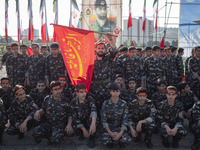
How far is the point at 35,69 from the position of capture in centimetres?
536

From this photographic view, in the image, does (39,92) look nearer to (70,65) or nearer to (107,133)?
(70,65)

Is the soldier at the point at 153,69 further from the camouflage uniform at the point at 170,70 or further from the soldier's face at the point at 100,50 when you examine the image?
the soldier's face at the point at 100,50

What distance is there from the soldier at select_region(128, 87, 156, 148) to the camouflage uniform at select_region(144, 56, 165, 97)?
1824 millimetres

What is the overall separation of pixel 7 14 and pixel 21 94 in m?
8.30

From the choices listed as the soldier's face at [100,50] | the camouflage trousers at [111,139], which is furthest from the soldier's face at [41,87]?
the camouflage trousers at [111,139]

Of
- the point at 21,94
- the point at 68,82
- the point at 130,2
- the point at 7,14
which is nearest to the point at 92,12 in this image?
the point at 130,2

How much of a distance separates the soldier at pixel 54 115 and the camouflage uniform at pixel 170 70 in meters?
3.90

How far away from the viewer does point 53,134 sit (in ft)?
11.6

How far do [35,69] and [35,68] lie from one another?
0.09ft

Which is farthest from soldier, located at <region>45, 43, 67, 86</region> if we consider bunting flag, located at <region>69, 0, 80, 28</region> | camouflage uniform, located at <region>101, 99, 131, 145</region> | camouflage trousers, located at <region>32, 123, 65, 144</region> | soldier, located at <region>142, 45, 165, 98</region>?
bunting flag, located at <region>69, 0, 80, 28</region>

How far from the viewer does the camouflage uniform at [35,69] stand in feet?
17.5

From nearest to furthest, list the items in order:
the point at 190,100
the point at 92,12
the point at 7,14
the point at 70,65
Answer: the point at 70,65
the point at 190,100
the point at 7,14
the point at 92,12

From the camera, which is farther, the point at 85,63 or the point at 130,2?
the point at 130,2

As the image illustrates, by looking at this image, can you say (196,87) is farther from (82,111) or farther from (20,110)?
(20,110)
